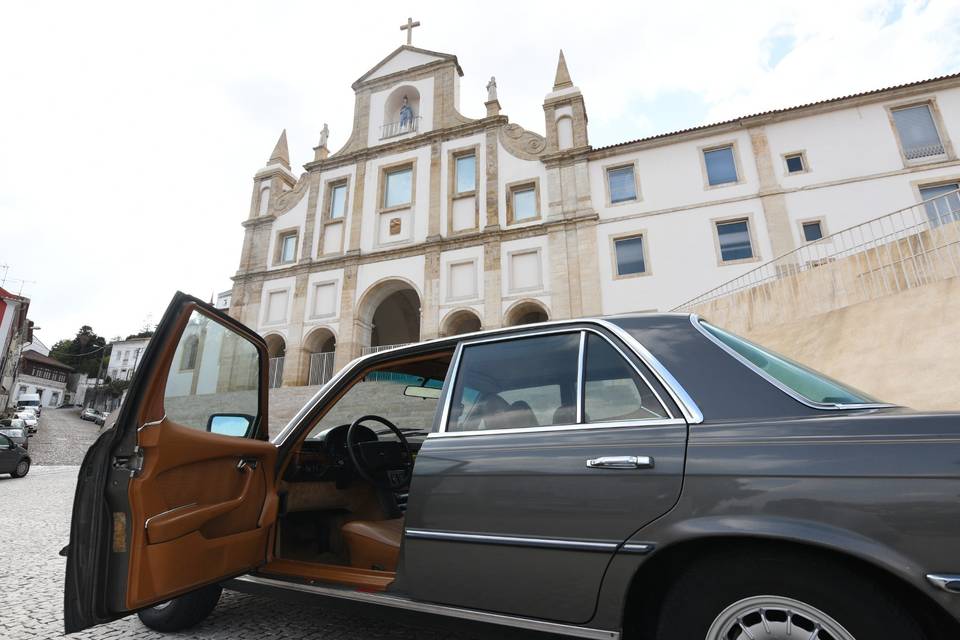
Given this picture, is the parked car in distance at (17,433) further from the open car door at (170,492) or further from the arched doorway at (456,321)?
the open car door at (170,492)

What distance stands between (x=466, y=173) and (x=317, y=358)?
10886 millimetres

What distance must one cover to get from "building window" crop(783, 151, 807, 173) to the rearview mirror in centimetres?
1870

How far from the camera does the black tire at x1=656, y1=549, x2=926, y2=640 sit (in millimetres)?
1201

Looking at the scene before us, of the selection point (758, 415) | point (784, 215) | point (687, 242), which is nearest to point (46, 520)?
point (758, 415)

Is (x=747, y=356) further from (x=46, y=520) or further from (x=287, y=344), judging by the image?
(x=287, y=344)

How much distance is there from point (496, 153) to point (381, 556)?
2038 cm

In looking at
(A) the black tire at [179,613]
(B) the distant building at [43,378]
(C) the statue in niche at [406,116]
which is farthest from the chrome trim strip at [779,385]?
(B) the distant building at [43,378]

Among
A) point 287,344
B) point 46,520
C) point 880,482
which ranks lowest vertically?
point 46,520

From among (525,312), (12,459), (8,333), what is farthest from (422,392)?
(8,333)

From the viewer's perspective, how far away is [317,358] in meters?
21.0

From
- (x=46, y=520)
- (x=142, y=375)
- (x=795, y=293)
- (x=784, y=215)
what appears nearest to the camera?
(x=142, y=375)

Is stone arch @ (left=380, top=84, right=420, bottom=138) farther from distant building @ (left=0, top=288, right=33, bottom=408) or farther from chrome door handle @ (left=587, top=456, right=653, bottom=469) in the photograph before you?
distant building @ (left=0, top=288, right=33, bottom=408)

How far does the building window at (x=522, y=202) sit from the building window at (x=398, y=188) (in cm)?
499

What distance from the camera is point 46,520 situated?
6270 millimetres
